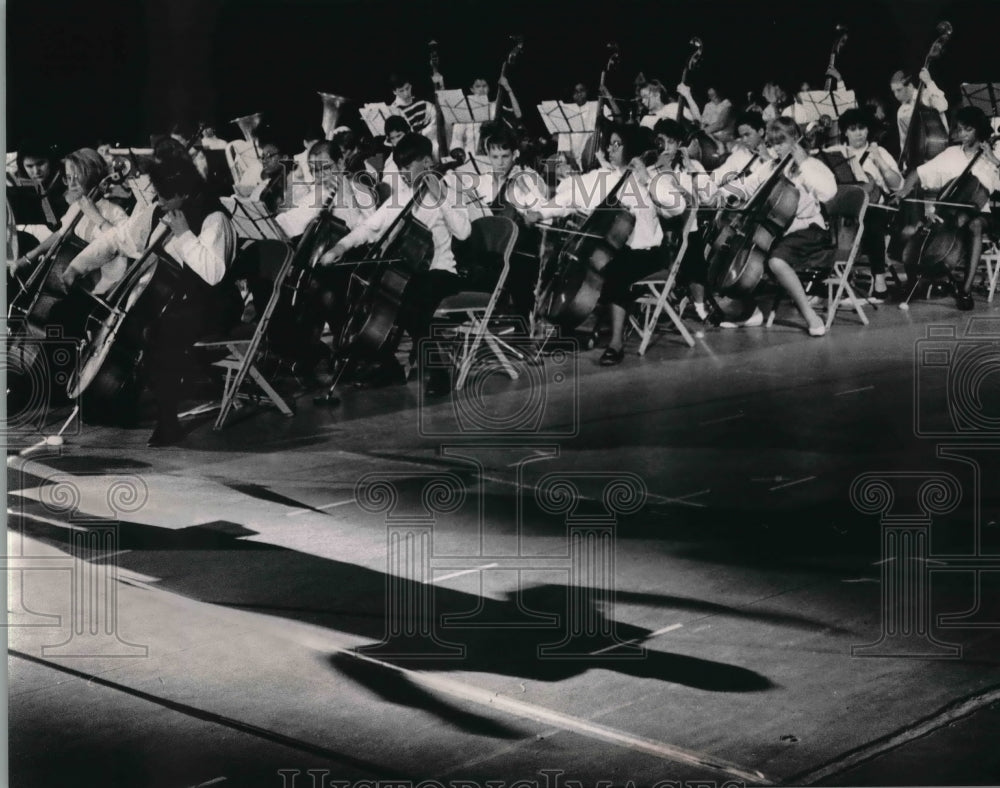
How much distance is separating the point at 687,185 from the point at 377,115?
1.23 meters

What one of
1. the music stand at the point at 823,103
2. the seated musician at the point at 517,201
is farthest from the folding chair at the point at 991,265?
the seated musician at the point at 517,201

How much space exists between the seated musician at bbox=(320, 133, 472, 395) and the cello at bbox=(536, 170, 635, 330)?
37 centimetres

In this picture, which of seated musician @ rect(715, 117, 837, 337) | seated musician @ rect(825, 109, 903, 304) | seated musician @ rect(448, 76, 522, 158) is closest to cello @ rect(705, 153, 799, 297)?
seated musician @ rect(715, 117, 837, 337)

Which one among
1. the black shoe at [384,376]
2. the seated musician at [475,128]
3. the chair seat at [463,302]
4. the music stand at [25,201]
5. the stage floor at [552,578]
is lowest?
the stage floor at [552,578]

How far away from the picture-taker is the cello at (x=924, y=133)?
537 centimetres

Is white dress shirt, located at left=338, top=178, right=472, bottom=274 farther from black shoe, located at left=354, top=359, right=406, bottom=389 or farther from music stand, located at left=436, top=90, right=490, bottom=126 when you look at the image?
black shoe, located at left=354, top=359, right=406, bottom=389

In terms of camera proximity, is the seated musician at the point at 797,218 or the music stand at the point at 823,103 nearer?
the music stand at the point at 823,103

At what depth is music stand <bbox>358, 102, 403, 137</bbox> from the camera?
17.4ft

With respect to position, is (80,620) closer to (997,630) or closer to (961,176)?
(997,630)

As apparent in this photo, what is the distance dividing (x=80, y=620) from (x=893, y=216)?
3476 millimetres

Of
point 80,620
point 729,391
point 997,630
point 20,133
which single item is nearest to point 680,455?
point 729,391

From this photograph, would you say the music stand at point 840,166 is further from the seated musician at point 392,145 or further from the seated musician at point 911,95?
the seated musician at point 392,145

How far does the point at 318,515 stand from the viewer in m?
5.20

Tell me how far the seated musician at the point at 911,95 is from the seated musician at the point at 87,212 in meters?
2.98
